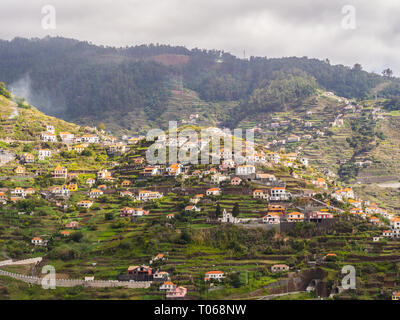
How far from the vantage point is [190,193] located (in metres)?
44.8

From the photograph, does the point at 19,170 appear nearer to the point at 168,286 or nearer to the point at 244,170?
the point at 244,170

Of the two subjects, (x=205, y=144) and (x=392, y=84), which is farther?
(x=392, y=84)

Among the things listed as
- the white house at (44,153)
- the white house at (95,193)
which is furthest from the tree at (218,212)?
the white house at (44,153)

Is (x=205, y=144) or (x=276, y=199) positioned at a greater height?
(x=205, y=144)

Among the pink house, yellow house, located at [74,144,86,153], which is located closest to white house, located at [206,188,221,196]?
the pink house

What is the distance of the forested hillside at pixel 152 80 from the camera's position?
114 metres

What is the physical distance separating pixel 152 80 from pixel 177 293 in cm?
10615

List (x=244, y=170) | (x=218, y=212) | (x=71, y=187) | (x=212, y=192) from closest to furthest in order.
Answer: (x=218, y=212)
(x=212, y=192)
(x=244, y=170)
(x=71, y=187)

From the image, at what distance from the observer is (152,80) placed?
133m

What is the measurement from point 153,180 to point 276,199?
12255 millimetres

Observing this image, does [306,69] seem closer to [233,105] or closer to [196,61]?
[233,105]

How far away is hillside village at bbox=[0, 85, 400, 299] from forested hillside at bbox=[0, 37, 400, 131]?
5669 centimetres

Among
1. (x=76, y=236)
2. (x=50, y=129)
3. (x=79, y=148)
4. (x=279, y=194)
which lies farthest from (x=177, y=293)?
(x=50, y=129)
